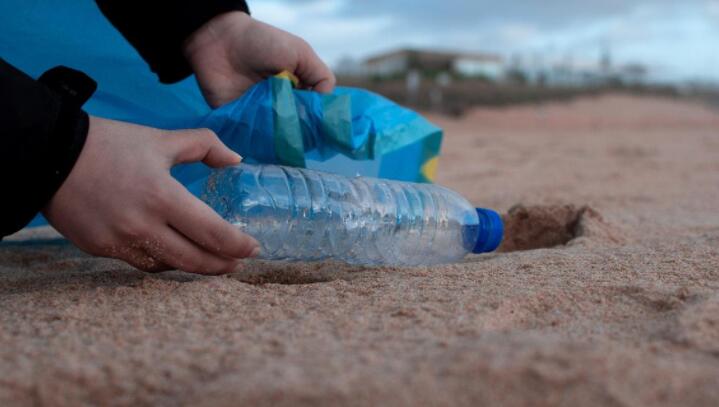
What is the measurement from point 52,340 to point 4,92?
40 cm

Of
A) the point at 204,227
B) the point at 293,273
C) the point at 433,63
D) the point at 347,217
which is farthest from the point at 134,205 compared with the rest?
the point at 433,63

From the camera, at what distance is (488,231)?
1.69 metres

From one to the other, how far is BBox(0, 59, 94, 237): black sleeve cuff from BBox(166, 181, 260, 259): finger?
0.18 metres

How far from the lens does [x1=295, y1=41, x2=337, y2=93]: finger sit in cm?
187

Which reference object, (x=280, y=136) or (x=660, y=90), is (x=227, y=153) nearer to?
(x=280, y=136)

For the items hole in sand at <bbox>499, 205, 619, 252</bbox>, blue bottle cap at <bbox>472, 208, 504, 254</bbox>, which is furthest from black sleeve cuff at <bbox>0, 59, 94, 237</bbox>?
hole in sand at <bbox>499, 205, 619, 252</bbox>

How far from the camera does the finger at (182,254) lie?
1.20 m

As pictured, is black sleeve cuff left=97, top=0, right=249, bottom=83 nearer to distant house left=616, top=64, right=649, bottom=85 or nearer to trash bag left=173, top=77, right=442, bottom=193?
trash bag left=173, top=77, right=442, bottom=193

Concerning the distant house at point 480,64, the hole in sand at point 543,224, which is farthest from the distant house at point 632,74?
the hole in sand at point 543,224

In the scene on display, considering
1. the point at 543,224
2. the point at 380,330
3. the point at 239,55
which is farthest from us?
the point at 543,224

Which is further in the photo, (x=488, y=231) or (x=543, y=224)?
(x=543, y=224)

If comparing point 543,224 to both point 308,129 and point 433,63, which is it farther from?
point 433,63

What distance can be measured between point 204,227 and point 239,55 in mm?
806

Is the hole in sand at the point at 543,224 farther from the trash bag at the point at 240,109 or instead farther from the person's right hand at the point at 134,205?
the person's right hand at the point at 134,205
